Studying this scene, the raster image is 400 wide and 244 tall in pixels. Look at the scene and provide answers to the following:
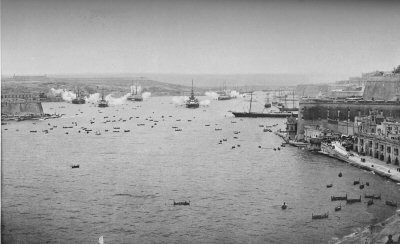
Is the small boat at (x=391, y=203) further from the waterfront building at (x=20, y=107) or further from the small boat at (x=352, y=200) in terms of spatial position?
the waterfront building at (x=20, y=107)

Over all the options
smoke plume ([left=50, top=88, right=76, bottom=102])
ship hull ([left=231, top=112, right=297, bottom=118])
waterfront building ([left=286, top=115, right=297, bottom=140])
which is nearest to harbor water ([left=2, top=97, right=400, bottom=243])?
waterfront building ([left=286, top=115, right=297, bottom=140])

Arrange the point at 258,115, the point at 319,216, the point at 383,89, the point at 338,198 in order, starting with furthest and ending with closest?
the point at 258,115
the point at 383,89
the point at 338,198
the point at 319,216

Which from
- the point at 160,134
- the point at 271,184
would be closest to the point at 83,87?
the point at 160,134

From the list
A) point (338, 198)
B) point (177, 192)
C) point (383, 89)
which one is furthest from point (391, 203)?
point (383, 89)

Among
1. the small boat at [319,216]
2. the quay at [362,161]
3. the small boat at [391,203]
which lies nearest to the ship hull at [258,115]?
the quay at [362,161]

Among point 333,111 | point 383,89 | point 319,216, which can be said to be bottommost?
point 319,216

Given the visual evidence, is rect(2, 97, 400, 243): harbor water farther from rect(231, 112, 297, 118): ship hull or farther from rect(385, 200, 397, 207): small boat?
rect(231, 112, 297, 118): ship hull

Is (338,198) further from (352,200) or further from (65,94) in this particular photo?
(65,94)
